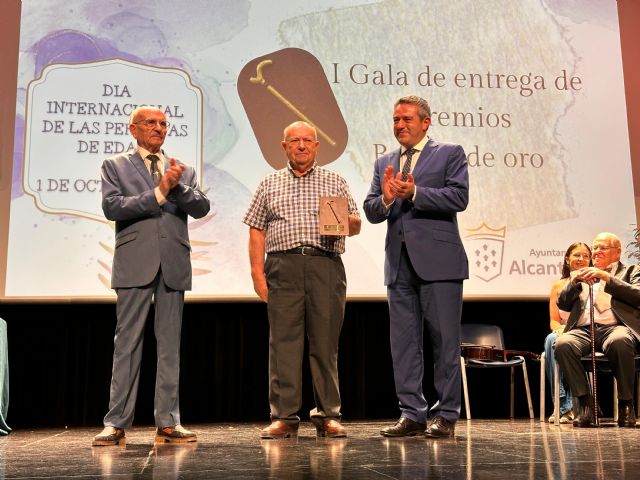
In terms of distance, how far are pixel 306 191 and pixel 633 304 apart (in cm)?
207

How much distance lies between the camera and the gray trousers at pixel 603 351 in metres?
4.42

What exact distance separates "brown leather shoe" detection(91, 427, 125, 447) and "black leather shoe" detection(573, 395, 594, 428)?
2.51 meters

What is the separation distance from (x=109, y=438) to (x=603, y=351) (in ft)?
9.52

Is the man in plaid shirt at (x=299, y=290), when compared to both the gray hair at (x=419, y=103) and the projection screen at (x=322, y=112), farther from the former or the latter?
the projection screen at (x=322, y=112)

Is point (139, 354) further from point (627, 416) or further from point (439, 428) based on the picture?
point (627, 416)

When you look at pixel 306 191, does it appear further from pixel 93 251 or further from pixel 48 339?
pixel 48 339

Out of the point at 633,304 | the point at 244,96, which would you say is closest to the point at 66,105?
the point at 244,96

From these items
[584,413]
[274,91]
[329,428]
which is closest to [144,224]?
[329,428]

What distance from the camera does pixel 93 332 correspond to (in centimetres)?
519

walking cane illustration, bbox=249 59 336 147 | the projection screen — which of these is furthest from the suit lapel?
walking cane illustration, bbox=249 59 336 147

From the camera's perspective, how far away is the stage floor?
Answer: 2.04 metres

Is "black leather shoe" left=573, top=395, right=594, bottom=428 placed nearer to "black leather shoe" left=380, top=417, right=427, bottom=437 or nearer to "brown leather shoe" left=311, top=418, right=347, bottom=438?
"black leather shoe" left=380, top=417, right=427, bottom=437

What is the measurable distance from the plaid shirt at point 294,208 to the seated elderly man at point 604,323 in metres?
1.62

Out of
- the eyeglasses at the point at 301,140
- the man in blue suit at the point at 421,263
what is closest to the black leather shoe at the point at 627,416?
the man in blue suit at the point at 421,263
